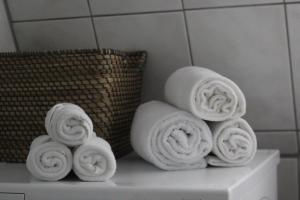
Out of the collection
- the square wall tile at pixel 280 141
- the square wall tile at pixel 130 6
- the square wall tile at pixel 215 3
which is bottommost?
the square wall tile at pixel 280 141

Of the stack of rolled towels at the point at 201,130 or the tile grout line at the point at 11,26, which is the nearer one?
the stack of rolled towels at the point at 201,130

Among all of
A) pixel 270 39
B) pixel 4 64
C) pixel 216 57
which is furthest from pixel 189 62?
pixel 4 64

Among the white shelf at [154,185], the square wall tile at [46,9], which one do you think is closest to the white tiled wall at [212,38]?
the square wall tile at [46,9]

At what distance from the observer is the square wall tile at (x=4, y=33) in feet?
5.33

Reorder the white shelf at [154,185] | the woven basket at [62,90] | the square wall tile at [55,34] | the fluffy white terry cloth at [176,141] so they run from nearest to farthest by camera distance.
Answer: the white shelf at [154,185] → the fluffy white terry cloth at [176,141] → the woven basket at [62,90] → the square wall tile at [55,34]

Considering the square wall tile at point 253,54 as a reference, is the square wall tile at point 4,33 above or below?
above

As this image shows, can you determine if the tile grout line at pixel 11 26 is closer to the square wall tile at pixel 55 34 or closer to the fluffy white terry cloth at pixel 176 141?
the square wall tile at pixel 55 34

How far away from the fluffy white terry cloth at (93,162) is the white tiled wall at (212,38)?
1.37 ft

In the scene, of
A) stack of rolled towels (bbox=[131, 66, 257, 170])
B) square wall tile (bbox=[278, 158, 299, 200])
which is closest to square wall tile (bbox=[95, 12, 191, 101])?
stack of rolled towels (bbox=[131, 66, 257, 170])

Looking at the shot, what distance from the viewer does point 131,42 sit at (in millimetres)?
1562

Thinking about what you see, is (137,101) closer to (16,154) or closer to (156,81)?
(156,81)

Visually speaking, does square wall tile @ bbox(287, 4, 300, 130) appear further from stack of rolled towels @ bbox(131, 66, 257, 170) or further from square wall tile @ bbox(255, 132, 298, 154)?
stack of rolled towels @ bbox(131, 66, 257, 170)

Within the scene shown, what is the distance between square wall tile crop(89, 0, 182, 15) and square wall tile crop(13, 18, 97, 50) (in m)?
0.05

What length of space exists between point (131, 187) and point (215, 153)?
231 millimetres
